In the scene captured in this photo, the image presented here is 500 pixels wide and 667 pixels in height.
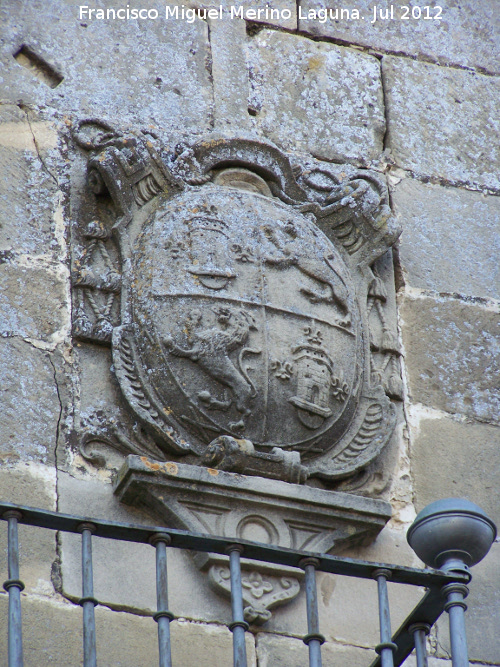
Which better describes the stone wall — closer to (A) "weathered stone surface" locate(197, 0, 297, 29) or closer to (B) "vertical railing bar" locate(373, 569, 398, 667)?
(A) "weathered stone surface" locate(197, 0, 297, 29)

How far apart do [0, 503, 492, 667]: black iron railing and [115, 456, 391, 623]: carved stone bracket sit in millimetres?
479

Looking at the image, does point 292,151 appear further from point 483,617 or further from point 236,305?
point 483,617

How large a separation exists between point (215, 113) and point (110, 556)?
1.48 meters

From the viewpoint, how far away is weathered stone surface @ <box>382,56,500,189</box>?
13.4 ft

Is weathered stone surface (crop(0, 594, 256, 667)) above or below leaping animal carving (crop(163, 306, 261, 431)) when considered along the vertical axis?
below

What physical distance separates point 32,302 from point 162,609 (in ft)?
3.70

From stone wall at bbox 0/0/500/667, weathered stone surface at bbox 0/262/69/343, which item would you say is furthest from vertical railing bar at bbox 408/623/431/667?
weathered stone surface at bbox 0/262/69/343

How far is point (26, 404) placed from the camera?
3209 millimetres

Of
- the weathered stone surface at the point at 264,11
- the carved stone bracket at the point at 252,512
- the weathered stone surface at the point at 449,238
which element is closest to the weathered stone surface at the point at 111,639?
the carved stone bracket at the point at 252,512

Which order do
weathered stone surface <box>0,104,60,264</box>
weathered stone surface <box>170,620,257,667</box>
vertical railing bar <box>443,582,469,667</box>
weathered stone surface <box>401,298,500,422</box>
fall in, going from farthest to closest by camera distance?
weathered stone surface <box>401,298,500,422</box> → weathered stone surface <box>0,104,60,264</box> → weathered stone surface <box>170,620,257,667</box> → vertical railing bar <box>443,582,469,667</box>

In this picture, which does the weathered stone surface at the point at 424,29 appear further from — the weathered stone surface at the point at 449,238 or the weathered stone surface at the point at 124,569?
the weathered stone surface at the point at 124,569

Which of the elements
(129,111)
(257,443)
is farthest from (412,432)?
(129,111)

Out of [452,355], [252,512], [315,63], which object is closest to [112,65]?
[315,63]

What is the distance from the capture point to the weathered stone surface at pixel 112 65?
3.76m
